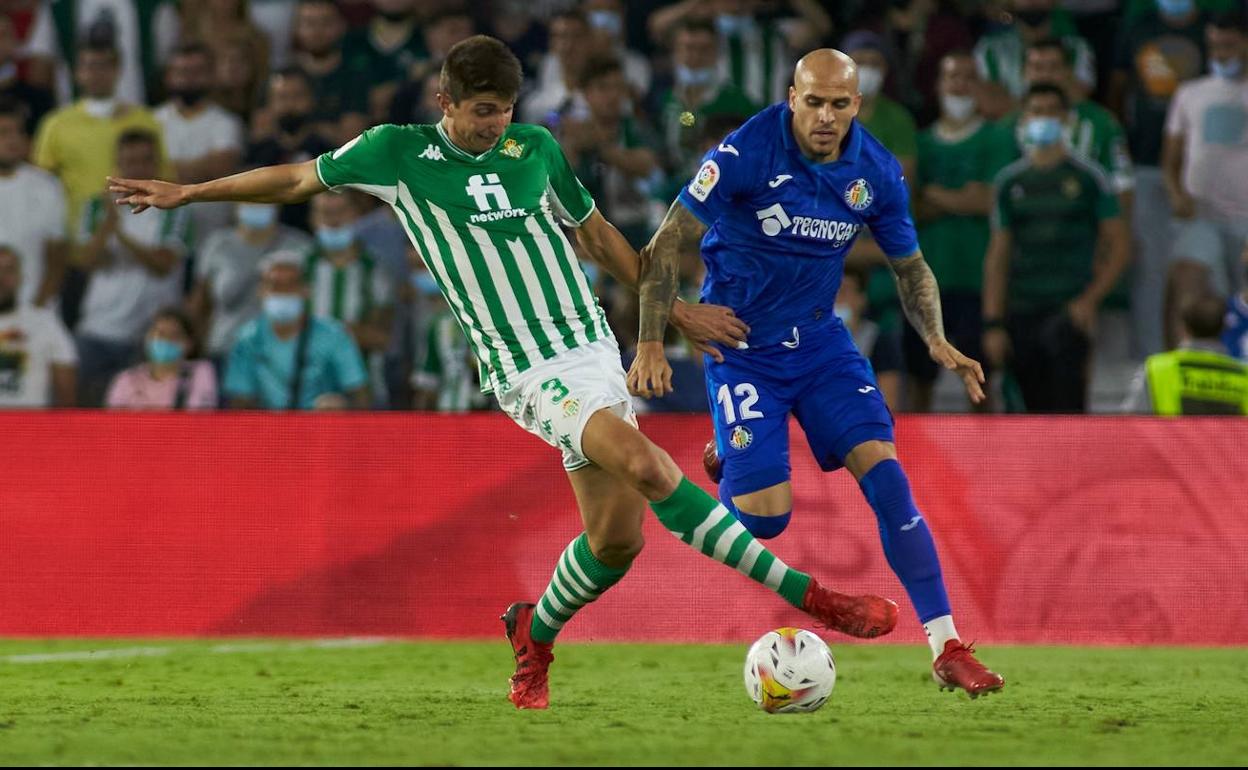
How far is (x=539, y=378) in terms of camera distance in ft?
21.3

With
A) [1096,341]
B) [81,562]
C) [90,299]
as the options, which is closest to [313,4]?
[90,299]

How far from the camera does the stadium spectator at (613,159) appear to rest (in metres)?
11.5

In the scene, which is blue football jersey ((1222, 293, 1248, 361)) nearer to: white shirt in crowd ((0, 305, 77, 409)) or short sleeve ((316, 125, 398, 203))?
short sleeve ((316, 125, 398, 203))

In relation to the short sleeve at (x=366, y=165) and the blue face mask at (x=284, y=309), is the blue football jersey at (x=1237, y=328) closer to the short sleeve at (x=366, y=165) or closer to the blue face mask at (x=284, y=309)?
the blue face mask at (x=284, y=309)

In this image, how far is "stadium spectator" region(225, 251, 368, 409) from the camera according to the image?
1123 cm

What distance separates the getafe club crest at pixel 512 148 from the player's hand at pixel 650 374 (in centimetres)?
85

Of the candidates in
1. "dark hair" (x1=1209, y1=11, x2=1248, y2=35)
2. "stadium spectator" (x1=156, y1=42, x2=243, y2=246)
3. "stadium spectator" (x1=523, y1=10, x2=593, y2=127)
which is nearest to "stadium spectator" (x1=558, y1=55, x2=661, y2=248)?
"stadium spectator" (x1=523, y1=10, x2=593, y2=127)

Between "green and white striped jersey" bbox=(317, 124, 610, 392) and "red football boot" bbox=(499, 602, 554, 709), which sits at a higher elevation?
"green and white striped jersey" bbox=(317, 124, 610, 392)

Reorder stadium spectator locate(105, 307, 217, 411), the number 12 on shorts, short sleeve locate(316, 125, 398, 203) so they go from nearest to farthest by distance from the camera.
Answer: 1. short sleeve locate(316, 125, 398, 203)
2. the number 12 on shorts
3. stadium spectator locate(105, 307, 217, 411)

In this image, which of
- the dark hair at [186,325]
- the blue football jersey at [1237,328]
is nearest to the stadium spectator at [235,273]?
the dark hair at [186,325]

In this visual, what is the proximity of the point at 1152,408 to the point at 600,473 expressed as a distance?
493 centimetres

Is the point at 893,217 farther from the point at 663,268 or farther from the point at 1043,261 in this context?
the point at 1043,261

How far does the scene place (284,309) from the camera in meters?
11.3

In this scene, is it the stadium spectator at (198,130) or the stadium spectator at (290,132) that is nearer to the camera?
the stadium spectator at (290,132)
